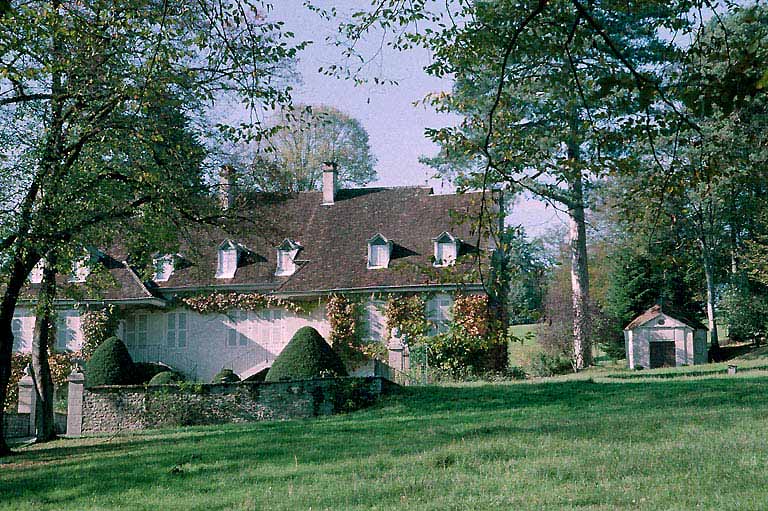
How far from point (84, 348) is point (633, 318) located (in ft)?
78.2

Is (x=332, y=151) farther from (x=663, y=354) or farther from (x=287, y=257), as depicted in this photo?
(x=663, y=354)

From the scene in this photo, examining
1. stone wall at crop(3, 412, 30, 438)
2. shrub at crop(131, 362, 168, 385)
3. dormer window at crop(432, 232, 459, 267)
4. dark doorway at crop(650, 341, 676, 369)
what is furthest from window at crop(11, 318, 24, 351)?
Result: dark doorway at crop(650, 341, 676, 369)

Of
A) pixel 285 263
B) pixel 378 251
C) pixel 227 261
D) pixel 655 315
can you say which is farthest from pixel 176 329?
pixel 655 315

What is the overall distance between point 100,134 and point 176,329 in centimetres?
1587

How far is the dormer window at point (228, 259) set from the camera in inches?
1232

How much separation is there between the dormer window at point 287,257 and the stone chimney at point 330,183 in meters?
3.13

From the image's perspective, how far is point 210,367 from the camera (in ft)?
100

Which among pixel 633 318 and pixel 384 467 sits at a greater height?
pixel 633 318

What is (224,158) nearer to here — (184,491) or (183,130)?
(183,130)

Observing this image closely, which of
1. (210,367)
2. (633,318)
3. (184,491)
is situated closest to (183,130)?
(184,491)

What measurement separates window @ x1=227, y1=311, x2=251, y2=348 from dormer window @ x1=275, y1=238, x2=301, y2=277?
6.46 ft

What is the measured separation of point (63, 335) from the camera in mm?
30797

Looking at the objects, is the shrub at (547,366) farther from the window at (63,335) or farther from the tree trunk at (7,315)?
the tree trunk at (7,315)

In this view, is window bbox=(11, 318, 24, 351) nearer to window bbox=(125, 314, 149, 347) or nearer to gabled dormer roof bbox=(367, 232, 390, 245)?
window bbox=(125, 314, 149, 347)
